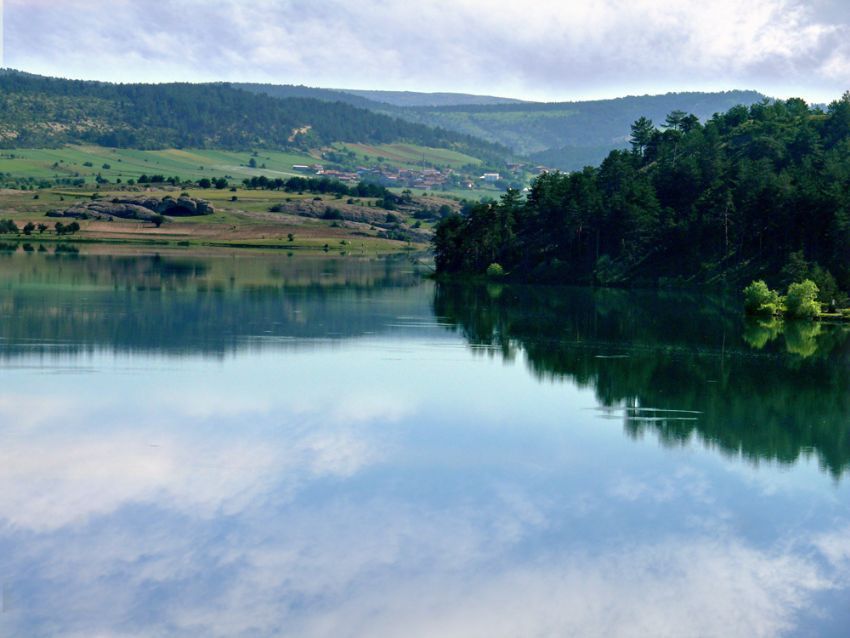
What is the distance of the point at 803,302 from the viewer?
299ft

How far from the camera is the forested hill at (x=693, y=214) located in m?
112

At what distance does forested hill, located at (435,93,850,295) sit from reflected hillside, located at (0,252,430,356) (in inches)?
643

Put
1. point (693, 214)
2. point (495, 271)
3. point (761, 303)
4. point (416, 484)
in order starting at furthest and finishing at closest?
point (495, 271) < point (693, 214) < point (761, 303) < point (416, 484)

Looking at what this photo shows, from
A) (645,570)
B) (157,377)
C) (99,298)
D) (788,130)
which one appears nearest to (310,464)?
(645,570)

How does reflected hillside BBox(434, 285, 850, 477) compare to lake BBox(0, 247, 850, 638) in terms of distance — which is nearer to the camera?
lake BBox(0, 247, 850, 638)

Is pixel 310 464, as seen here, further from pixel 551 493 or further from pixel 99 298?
pixel 99 298

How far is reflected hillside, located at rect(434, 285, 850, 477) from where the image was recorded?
44188 millimetres

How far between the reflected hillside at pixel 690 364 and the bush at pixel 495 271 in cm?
3321

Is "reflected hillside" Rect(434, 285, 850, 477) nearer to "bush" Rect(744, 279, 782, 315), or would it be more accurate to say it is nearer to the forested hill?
"bush" Rect(744, 279, 782, 315)

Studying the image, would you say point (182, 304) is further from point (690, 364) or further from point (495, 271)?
point (495, 271)

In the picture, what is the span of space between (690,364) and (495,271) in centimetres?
7843

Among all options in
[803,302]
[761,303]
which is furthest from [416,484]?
[761,303]

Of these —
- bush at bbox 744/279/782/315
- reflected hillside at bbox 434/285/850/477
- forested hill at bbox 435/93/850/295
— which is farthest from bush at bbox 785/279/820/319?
forested hill at bbox 435/93/850/295

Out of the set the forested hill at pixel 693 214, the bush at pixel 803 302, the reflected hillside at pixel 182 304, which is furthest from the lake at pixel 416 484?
the forested hill at pixel 693 214
